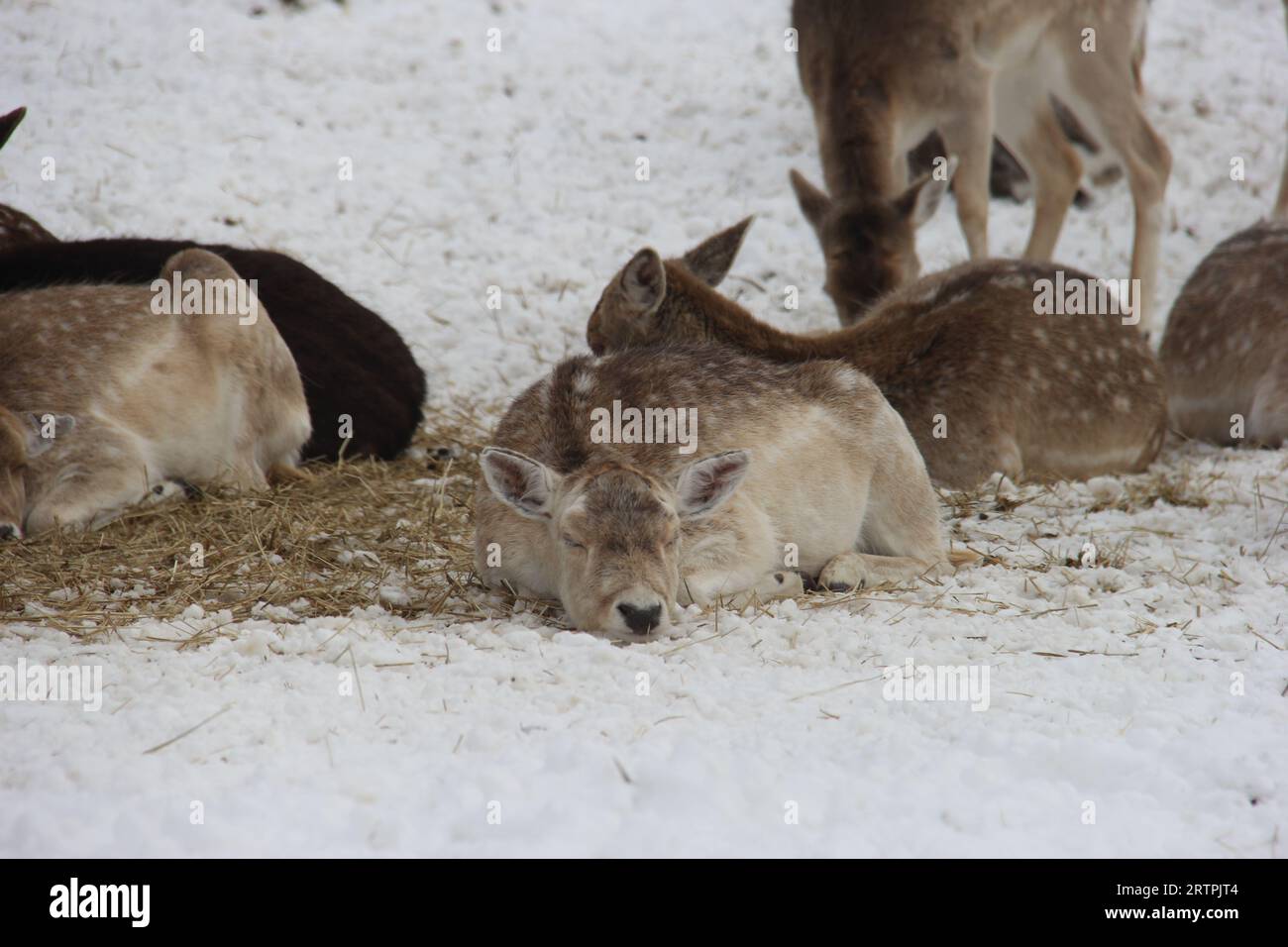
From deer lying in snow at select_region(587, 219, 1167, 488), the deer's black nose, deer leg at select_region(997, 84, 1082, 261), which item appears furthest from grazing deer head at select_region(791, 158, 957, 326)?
the deer's black nose

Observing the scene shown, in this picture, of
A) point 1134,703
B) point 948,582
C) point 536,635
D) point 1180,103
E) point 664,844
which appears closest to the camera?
point 664,844

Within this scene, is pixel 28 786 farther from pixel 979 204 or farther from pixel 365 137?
pixel 365 137

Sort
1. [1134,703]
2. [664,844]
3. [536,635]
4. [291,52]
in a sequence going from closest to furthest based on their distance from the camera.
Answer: [664,844] < [1134,703] < [536,635] < [291,52]

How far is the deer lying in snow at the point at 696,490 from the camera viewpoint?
5.06 m

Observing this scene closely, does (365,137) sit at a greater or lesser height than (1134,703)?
greater

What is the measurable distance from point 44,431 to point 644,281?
2796 millimetres

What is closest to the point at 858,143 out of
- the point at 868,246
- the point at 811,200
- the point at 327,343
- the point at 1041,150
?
the point at 811,200

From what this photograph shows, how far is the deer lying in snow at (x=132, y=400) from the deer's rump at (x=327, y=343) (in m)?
0.35

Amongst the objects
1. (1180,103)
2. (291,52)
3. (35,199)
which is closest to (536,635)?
(35,199)

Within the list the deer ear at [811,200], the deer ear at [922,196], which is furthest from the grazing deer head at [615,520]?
the deer ear at [811,200]

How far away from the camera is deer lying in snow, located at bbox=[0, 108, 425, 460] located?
7629 mm

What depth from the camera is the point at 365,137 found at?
481 inches

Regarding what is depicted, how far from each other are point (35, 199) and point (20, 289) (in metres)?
3.63

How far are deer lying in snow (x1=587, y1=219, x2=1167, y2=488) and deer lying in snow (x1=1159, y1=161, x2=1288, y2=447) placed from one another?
76 centimetres
